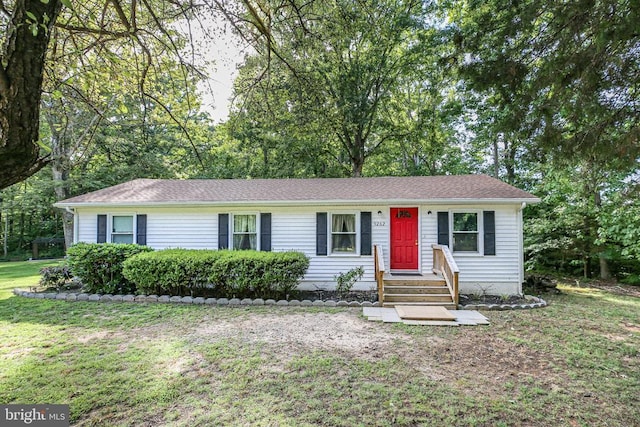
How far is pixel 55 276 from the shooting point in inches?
338

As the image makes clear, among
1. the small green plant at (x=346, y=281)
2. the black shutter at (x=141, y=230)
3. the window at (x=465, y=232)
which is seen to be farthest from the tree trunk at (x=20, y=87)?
the window at (x=465, y=232)

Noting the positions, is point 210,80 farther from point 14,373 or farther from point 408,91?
point 408,91

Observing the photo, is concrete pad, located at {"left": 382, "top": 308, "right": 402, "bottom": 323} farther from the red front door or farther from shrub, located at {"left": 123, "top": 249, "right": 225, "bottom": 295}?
shrub, located at {"left": 123, "top": 249, "right": 225, "bottom": 295}

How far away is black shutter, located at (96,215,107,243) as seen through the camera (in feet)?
31.3

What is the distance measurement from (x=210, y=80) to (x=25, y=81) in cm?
270

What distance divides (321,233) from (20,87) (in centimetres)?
772

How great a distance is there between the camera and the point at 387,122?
16203mm

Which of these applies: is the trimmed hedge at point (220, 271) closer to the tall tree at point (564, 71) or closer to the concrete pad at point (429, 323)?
the concrete pad at point (429, 323)

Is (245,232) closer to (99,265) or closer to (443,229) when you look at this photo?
(99,265)

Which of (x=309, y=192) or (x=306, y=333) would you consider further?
(x=309, y=192)

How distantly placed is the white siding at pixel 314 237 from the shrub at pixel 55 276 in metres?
1.17

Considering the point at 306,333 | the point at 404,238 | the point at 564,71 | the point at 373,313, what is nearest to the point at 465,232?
the point at 404,238

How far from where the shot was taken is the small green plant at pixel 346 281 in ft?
26.9

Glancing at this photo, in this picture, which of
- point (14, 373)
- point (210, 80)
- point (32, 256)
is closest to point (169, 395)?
point (14, 373)
